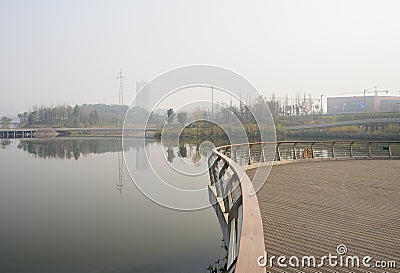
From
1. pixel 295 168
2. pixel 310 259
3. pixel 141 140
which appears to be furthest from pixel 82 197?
pixel 310 259

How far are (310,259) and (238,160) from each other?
7208mm

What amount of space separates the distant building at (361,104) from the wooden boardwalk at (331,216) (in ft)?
231

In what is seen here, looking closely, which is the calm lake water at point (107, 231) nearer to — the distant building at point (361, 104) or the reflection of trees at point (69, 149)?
the reflection of trees at point (69, 149)

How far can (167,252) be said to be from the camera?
24.8 feet

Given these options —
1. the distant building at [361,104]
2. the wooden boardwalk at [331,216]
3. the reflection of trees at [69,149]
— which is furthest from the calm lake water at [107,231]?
the distant building at [361,104]

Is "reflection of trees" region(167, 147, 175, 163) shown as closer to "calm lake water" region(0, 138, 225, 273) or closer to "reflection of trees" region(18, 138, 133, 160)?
"calm lake water" region(0, 138, 225, 273)

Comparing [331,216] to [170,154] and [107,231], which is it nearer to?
[170,154]

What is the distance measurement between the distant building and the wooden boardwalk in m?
70.5

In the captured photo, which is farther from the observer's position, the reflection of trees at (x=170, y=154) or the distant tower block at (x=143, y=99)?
the reflection of trees at (x=170, y=154)

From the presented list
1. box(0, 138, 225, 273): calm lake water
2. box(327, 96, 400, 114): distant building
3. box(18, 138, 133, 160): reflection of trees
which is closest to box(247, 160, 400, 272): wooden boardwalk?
box(0, 138, 225, 273): calm lake water

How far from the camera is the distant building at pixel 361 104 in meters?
74.3

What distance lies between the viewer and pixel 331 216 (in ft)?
16.9

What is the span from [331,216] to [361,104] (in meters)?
78.8

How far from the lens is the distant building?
2926 inches
